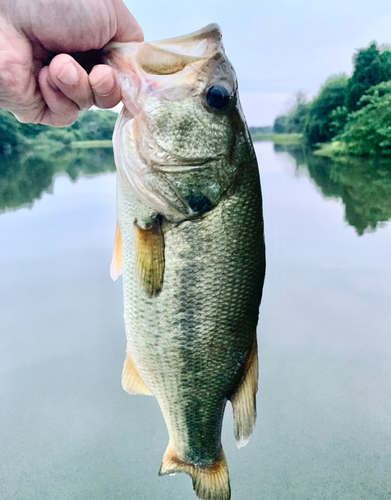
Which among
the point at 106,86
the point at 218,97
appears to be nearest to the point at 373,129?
the point at 218,97

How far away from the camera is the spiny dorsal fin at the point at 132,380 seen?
1646 millimetres

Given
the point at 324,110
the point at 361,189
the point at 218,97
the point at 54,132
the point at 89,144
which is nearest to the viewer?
the point at 218,97

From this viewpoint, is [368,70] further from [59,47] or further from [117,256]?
[117,256]

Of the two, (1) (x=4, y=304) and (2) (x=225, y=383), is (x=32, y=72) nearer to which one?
(2) (x=225, y=383)

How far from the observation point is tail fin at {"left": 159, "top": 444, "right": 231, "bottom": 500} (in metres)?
1.67

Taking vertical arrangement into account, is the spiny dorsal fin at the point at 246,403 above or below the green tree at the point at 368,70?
below

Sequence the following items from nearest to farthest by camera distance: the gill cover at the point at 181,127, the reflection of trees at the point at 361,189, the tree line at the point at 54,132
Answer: the gill cover at the point at 181,127 < the reflection of trees at the point at 361,189 < the tree line at the point at 54,132

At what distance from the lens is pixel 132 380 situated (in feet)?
5.43

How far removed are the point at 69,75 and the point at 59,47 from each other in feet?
0.73

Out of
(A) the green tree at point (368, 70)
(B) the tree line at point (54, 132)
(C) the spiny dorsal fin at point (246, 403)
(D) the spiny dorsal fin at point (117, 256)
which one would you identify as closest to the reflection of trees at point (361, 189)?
(C) the spiny dorsal fin at point (246, 403)

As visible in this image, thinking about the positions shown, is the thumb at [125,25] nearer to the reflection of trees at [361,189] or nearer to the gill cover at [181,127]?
the gill cover at [181,127]

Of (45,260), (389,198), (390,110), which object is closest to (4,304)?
(45,260)

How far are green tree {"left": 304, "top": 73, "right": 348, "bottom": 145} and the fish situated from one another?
45990mm

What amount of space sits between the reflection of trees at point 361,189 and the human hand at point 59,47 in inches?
395
